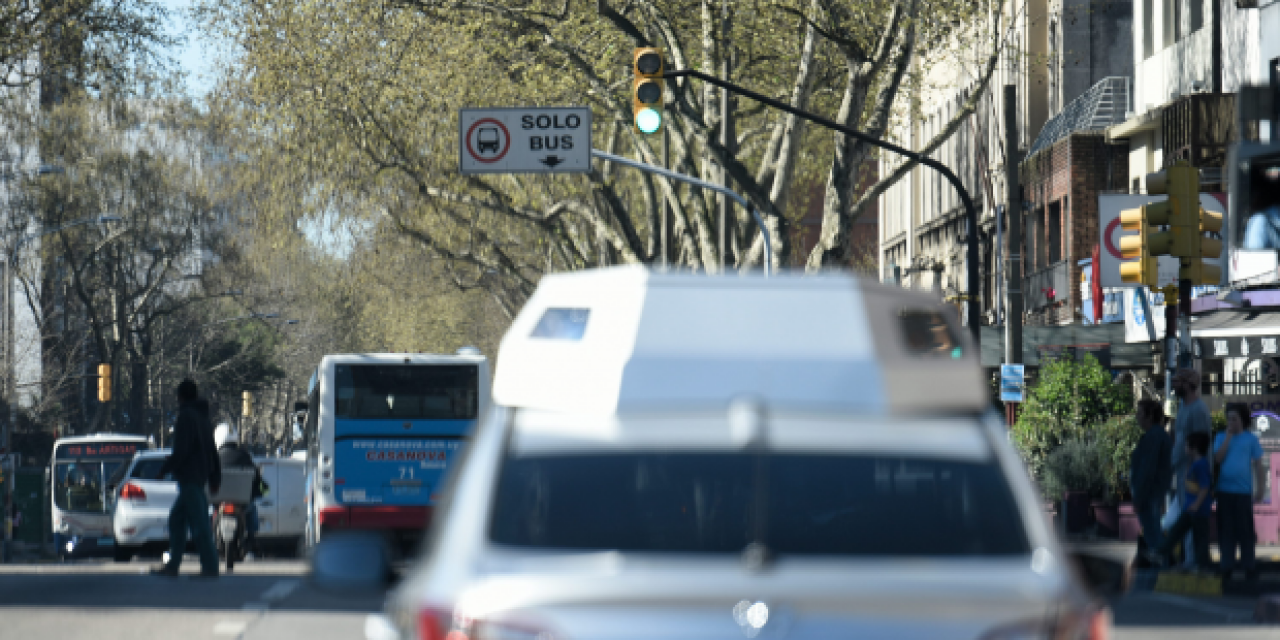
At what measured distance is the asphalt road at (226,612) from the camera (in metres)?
12.0

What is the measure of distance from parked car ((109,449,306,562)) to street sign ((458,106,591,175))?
213 inches

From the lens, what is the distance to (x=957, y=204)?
190ft

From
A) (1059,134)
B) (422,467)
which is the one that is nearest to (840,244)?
(422,467)

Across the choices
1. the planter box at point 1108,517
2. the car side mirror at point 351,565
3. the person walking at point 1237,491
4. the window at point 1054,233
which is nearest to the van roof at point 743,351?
the car side mirror at point 351,565

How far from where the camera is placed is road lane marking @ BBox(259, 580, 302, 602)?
14.5 metres

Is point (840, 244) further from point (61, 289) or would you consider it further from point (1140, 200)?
point (61, 289)

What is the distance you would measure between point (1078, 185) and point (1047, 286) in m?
4.71

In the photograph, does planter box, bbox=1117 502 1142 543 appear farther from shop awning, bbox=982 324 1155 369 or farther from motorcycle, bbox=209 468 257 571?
shop awning, bbox=982 324 1155 369

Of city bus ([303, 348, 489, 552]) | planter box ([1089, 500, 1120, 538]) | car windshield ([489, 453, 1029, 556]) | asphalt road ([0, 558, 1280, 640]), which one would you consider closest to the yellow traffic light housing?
asphalt road ([0, 558, 1280, 640])

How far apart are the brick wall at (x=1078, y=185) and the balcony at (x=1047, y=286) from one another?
142 mm

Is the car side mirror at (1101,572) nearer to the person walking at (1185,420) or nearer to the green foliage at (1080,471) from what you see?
the person walking at (1185,420)

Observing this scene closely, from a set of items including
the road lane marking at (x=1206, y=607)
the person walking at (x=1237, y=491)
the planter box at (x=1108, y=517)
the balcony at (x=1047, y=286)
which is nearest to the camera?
the road lane marking at (x=1206, y=607)

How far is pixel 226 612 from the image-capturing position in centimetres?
1320

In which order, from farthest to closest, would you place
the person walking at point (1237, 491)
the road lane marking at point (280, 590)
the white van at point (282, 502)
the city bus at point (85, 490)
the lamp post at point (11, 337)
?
the lamp post at point (11, 337)
the city bus at point (85, 490)
the white van at point (282, 502)
the person walking at point (1237, 491)
the road lane marking at point (280, 590)
